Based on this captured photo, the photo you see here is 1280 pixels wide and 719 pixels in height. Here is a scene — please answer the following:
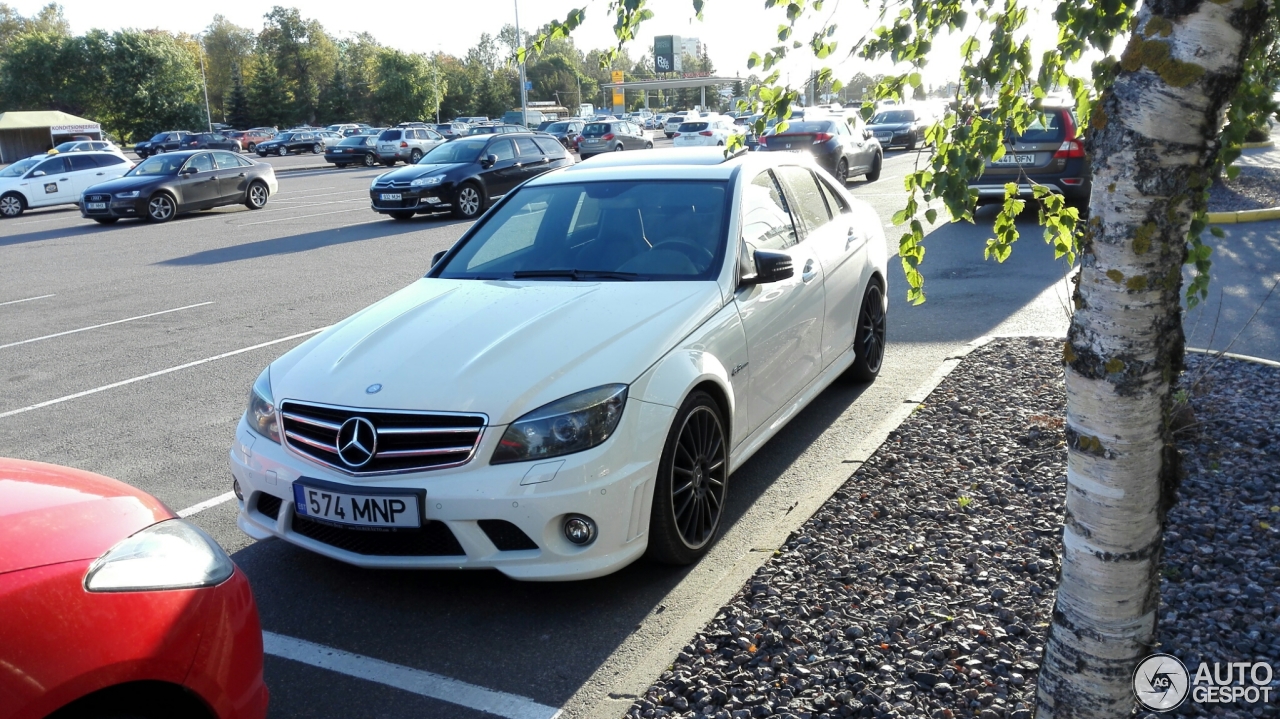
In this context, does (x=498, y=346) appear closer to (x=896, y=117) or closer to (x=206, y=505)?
(x=206, y=505)

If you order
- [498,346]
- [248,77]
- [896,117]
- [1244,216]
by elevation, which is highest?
[248,77]

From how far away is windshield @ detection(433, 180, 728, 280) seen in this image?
4.95m

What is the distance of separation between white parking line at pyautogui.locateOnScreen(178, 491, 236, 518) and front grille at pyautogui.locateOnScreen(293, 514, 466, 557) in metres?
1.46

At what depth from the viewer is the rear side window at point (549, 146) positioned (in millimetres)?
21438

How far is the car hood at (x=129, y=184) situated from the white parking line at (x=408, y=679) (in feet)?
67.9

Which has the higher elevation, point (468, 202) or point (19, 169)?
point (19, 169)

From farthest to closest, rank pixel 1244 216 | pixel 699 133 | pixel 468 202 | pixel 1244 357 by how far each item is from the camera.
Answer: pixel 699 133 < pixel 468 202 < pixel 1244 216 < pixel 1244 357

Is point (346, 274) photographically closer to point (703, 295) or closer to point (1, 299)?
point (1, 299)

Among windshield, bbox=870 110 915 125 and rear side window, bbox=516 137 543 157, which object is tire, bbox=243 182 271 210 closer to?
rear side window, bbox=516 137 543 157

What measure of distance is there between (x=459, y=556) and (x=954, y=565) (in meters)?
1.93

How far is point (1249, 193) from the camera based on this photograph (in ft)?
54.1

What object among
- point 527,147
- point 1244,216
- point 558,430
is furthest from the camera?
point 527,147

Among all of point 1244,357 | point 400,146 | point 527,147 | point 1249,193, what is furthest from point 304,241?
point 400,146

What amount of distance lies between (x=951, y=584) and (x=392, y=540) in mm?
2119
